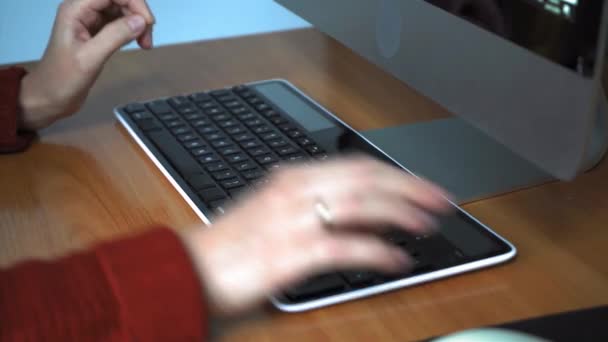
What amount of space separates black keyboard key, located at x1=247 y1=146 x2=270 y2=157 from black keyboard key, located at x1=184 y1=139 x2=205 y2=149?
0.17ft

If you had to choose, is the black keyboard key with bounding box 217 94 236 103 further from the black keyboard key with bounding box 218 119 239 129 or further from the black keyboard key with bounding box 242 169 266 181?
the black keyboard key with bounding box 242 169 266 181

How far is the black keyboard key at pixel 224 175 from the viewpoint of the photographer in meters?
Answer: 0.64

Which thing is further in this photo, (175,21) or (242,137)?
(175,21)

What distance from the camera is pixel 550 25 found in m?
0.49

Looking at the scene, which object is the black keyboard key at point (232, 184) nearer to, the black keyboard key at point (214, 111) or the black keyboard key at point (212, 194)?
the black keyboard key at point (212, 194)

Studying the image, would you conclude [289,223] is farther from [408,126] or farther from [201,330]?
[408,126]

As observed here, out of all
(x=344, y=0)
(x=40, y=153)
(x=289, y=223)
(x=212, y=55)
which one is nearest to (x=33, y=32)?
(x=212, y=55)

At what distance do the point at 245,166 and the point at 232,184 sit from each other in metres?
0.04

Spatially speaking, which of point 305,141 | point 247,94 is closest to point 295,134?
point 305,141

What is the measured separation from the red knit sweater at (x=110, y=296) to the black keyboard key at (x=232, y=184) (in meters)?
0.15

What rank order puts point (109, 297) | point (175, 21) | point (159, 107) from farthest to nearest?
point (175, 21) → point (159, 107) → point (109, 297)

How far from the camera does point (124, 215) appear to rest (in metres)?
0.64

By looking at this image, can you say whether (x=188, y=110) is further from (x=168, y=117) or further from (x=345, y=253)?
(x=345, y=253)

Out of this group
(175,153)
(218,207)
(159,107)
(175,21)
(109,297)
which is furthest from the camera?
(175,21)
